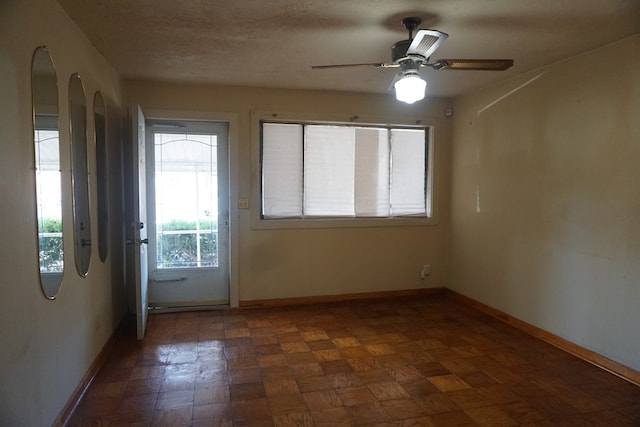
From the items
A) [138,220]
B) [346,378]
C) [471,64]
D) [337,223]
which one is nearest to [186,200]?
[138,220]

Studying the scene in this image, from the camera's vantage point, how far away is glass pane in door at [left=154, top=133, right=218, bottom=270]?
422 cm

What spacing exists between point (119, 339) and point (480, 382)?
2.89 m

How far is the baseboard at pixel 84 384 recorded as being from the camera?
2275 millimetres

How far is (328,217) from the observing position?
4.68 meters

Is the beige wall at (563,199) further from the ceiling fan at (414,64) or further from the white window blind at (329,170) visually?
the white window blind at (329,170)

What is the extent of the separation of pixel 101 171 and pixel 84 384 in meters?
1.54

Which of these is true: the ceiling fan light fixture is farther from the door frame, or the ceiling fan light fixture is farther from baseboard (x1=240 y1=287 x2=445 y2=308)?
baseboard (x1=240 y1=287 x2=445 y2=308)

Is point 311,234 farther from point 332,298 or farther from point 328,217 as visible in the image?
point 332,298

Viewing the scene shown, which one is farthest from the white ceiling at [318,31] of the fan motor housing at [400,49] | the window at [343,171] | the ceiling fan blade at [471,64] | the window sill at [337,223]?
the window sill at [337,223]

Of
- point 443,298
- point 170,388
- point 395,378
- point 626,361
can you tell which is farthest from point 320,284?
point 626,361

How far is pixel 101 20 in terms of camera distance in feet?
8.54

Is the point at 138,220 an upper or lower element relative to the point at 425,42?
lower

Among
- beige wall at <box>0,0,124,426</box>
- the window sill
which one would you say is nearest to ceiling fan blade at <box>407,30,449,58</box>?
beige wall at <box>0,0,124,426</box>

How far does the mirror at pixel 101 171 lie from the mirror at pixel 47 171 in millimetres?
822
